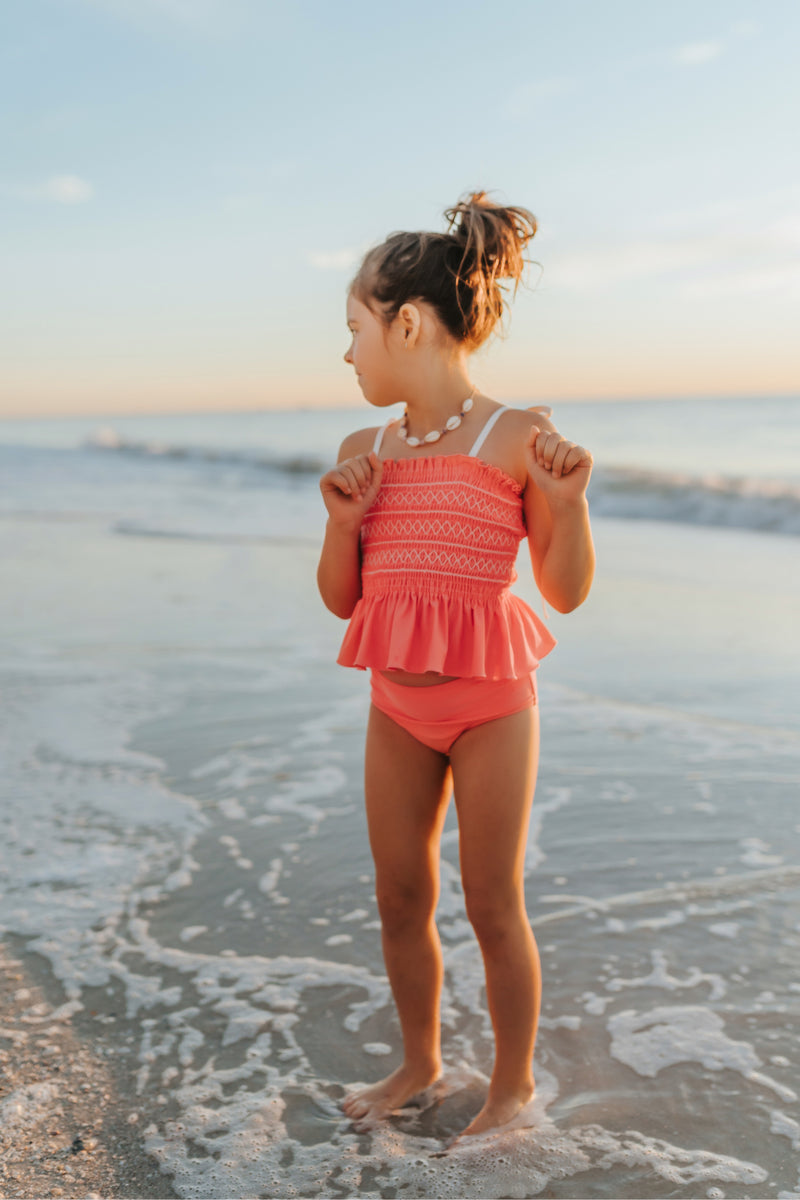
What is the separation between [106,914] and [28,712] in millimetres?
2142

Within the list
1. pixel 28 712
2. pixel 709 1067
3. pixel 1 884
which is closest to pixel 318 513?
pixel 28 712

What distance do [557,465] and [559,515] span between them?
0.11 metres

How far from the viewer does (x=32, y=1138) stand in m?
2.12

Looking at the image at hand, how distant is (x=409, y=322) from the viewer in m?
2.11

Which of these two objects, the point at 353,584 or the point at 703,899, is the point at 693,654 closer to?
the point at 703,899

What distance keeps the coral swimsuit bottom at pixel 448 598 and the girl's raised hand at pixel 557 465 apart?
0.12 metres

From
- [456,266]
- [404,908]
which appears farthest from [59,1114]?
[456,266]

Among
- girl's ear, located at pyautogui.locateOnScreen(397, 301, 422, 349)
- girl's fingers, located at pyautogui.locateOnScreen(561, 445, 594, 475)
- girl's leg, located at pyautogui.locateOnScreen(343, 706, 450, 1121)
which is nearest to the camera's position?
girl's fingers, located at pyautogui.locateOnScreen(561, 445, 594, 475)

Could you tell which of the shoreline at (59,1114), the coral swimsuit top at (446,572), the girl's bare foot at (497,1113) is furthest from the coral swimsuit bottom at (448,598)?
the shoreline at (59,1114)

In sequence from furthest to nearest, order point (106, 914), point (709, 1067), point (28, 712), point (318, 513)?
1. point (318, 513)
2. point (28, 712)
3. point (106, 914)
4. point (709, 1067)

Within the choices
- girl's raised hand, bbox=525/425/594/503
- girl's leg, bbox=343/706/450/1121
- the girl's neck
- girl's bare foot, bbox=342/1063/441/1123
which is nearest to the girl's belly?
girl's leg, bbox=343/706/450/1121

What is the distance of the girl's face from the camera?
2.15 m

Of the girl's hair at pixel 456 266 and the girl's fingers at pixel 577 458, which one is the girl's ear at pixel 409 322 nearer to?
the girl's hair at pixel 456 266

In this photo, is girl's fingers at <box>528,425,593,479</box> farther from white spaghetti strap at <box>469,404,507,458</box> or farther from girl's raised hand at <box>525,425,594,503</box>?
white spaghetti strap at <box>469,404,507,458</box>
